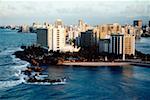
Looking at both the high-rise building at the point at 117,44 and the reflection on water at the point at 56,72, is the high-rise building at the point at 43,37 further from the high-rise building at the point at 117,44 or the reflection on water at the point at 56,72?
the reflection on water at the point at 56,72

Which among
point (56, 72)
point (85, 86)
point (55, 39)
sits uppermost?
point (55, 39)

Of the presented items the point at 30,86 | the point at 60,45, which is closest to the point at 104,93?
the point at 30,86

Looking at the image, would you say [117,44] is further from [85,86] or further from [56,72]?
[85,86]

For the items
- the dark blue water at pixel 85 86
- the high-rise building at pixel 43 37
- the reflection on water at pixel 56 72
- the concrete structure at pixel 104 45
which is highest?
the high-rise building at pixel 43 37

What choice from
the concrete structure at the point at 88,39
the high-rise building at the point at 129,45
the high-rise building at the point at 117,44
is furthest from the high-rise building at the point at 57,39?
the high-rise building at the point at 129,45

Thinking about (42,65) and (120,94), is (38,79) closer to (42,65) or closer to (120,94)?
(120,94)

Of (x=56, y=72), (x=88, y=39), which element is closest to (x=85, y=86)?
(x=56, y=72)

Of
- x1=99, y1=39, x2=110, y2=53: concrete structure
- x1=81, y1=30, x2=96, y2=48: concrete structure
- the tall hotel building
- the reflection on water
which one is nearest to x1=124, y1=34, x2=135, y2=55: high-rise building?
x1=99, y1=39, x2=110, y2=53: concrete structure

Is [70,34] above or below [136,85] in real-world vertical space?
above
